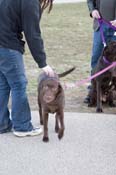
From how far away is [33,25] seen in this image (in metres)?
5.59

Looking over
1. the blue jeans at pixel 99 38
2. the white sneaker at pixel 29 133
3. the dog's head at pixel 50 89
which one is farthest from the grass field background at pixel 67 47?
the dog's head at pixel 50 89

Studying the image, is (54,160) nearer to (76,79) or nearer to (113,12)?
(113,12)

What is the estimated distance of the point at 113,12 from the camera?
7.25 m

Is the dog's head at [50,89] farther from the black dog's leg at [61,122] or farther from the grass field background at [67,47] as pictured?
the grass field background at [67,47]

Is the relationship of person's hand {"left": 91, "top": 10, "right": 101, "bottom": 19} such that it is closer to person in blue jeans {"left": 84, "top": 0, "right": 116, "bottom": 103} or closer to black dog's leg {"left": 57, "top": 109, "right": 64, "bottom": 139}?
person in blue jeans {"left": 84, "top": 0, "right": 116, "bottom": 103}

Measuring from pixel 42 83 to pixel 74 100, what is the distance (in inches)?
82.0

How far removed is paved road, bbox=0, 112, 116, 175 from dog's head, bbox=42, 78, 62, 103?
1.91ft

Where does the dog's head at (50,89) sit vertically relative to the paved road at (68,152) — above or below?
above

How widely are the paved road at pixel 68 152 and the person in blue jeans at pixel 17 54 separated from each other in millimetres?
182

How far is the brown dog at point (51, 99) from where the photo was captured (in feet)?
18.7

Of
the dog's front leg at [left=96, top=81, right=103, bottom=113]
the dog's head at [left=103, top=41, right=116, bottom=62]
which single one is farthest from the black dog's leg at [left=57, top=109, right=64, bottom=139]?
the dog's head at [left=103, top=41, right=116, bottom=62]

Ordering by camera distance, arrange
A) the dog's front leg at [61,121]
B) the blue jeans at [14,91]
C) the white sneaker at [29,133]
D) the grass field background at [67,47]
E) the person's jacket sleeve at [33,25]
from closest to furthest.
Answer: the person's jacket sleeve at [33,25] → the blue jeans at [14,91] → the dog's front leg at [61,121] → the white sneaker at [29,133] → the grass field background at [67,47]

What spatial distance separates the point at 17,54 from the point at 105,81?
195cm

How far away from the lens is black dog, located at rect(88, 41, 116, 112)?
7191mm
